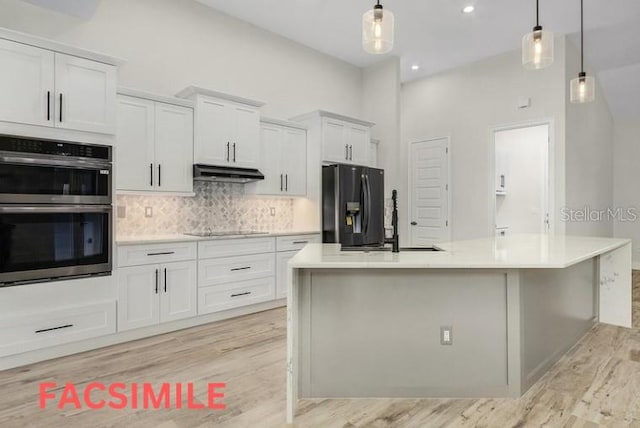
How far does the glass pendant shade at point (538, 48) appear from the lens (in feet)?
8.06

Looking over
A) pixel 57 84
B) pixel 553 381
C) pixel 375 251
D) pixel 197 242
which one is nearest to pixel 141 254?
pixel 197 242

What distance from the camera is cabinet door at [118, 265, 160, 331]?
124 inches

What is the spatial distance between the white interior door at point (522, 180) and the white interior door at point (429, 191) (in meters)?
1.29

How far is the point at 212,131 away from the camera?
3.90m

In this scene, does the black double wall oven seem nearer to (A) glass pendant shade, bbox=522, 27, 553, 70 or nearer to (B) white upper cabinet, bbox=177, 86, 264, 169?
(B) white upper cabinet, bbox=177, 86, 264, 169

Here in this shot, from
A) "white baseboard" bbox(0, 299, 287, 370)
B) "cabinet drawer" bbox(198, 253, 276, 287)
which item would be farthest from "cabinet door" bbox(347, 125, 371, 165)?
"white baseboard" bbox(0, 299, 287, 370)

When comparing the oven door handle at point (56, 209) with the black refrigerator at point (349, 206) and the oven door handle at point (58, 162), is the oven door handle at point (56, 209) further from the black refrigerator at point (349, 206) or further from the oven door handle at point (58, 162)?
the black refrigerator at point (349, 206)

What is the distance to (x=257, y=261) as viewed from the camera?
13.3ft

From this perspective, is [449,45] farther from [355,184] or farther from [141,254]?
[141,254]

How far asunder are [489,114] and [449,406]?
15.3 feet

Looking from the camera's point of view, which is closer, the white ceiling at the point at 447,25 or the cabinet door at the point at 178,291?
the cabinet door at the point at 178,291

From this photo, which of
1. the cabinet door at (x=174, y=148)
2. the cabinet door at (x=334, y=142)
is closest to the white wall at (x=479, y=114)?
the cabinet door at (x=334, y=142)

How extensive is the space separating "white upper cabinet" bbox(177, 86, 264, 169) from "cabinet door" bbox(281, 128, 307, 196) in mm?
488

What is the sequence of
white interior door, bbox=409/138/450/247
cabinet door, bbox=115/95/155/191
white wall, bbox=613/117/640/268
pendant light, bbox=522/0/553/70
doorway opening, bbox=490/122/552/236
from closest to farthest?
pendant light, bbox=522/0/553/70 → cabinet door, bbox=115/95/155/191 → white interior door, bbox=409/138/450/247 → doorway opening, bbox=490/122/552/236 → white wall, bbox=613/117/640/268
